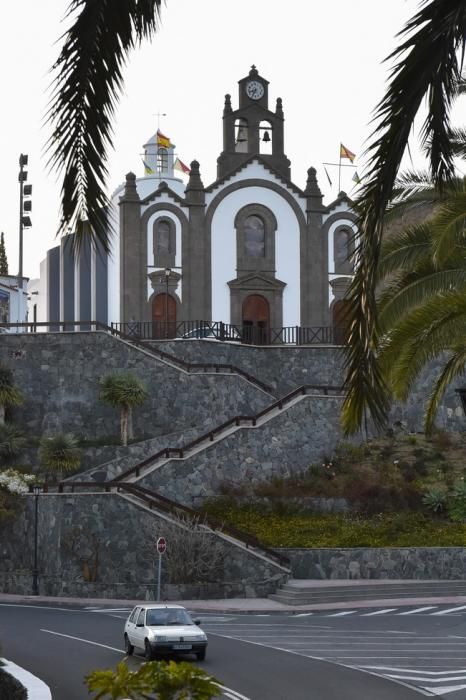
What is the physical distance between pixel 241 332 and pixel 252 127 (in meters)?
11.1

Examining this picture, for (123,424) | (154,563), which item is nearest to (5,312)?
(123,424)

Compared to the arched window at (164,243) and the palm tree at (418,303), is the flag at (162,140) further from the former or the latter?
the palm tree at (418,303)

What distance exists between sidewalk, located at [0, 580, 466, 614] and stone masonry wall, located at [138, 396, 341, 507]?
682 cm

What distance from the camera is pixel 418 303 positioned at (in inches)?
696

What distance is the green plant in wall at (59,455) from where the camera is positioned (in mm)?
48438

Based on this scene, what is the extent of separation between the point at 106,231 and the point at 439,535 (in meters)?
38.5

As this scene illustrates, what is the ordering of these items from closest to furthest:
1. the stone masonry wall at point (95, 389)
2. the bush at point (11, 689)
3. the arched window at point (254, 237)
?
the bush at point (11, 689) < the stone masonry wall at point (95, 389) < the arched window at point (254, 237)

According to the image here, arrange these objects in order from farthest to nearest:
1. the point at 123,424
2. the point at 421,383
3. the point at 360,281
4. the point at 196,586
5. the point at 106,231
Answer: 1. the point at 421,383
2. the point at 123,424
3. the point at 196,586
4. the point at 360,281
5. the point at 106,231

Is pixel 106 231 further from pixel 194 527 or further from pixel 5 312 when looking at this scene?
pixel 5 312

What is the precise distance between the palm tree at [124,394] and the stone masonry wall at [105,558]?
28.4 ft

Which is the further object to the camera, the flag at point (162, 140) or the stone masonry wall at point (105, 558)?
the flag at point (162, 140)

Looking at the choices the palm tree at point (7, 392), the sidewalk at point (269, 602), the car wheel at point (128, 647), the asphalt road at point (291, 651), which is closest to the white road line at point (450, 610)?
the asphalt road at point (291, 651)

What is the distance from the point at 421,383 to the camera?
5553 cm

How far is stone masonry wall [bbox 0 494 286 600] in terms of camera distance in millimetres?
41594
